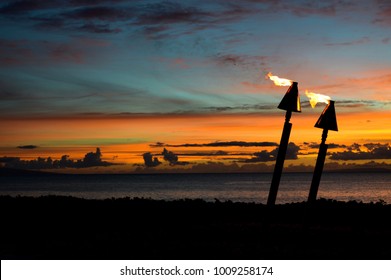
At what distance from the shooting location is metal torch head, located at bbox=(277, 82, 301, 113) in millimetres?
18625

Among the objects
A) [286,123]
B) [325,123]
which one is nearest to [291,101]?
[286,123]

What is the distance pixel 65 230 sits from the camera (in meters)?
21.3

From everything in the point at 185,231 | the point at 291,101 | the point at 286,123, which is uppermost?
the point at 291,101

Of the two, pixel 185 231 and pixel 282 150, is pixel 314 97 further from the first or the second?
pixel 185 231

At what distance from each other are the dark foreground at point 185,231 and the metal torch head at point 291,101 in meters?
3.16

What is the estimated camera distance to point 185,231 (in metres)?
20.0

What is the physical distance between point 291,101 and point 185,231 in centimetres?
539

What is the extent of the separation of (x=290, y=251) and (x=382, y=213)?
34.9 feet

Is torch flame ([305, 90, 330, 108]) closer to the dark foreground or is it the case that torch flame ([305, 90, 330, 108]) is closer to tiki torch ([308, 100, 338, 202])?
tiki torch ([308, 100, 338, 202])

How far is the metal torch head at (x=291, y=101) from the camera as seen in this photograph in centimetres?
1862

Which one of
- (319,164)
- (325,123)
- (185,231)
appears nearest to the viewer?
(325,123)

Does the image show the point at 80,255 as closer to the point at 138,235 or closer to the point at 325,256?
the point at 138,235

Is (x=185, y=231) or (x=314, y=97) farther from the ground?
(x=314, y=97)

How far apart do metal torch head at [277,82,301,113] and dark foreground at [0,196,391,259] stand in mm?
3159
